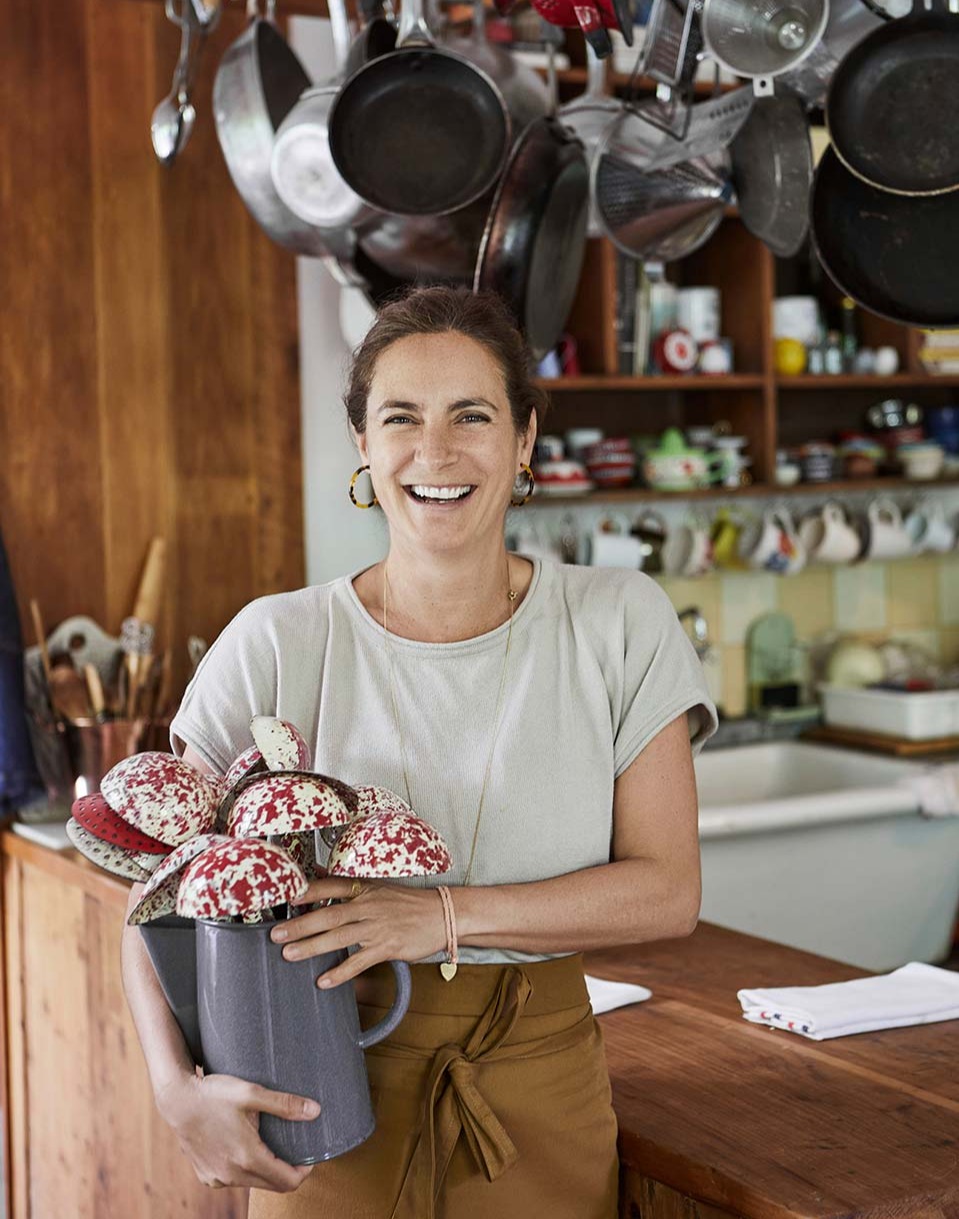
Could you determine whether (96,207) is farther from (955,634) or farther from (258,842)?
(955,634)

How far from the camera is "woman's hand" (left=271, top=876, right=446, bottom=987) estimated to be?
4.00ft

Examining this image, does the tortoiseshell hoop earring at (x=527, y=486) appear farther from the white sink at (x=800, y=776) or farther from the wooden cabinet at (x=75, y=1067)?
the white sink at (x=800, y=776)

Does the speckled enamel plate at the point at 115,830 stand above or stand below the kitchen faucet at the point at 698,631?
above

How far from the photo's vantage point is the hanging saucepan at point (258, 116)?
8.35 feet

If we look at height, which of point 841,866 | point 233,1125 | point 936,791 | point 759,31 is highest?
point 759,31

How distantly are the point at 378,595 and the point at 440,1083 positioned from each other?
1.53 feet

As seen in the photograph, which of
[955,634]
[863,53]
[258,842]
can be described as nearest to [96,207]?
[863,53]

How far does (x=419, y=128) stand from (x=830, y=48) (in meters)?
0.56

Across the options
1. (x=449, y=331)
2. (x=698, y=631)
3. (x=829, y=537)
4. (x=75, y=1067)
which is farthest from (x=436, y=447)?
(x=829, y=537)

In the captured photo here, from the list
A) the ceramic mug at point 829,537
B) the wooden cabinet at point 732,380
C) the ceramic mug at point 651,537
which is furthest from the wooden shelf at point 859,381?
the ceramic mug at point 651,537

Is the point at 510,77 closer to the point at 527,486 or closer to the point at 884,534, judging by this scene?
the point at 527,486

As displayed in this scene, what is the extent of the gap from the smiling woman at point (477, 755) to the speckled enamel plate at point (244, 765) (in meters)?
0.13

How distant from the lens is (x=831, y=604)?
3.80 m

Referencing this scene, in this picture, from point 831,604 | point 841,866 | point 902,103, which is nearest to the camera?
point 902,103
